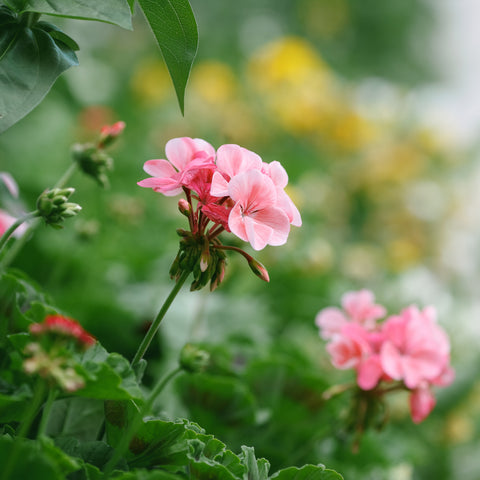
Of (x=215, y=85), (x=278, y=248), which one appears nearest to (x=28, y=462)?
(x=278, y=248)

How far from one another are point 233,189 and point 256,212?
0.03 meters

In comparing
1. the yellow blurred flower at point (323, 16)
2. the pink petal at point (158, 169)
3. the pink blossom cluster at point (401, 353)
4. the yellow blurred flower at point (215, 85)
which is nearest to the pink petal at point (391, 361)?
the pink blossom cluster at point (401, 353)

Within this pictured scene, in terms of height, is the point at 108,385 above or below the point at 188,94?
above

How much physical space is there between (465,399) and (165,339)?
50cm

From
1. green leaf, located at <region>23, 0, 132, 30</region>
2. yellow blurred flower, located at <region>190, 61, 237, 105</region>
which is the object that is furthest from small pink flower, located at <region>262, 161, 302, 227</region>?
yellow blurred flower, located at <region>190, 61, 237, 105</region>

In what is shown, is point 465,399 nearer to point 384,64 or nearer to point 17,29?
point 17,29

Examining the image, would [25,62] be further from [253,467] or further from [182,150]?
[253,467]

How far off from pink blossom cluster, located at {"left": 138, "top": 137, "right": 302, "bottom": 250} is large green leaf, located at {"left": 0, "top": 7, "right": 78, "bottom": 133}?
8cm

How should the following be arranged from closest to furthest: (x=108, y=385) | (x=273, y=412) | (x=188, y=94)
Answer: (x=108, y=385)
(x=273, y=412)
(x=188, y=94)

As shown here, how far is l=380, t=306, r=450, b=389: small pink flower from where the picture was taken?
18.6 inches

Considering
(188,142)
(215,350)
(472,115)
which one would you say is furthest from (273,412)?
(472,115)

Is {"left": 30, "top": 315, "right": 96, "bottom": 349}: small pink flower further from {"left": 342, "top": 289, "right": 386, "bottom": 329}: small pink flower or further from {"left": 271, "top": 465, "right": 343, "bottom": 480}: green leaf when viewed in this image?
{"left": 342, "top": 289, "right": 386, "bottom": 329}: small pink flower

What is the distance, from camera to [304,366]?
68 centimetres

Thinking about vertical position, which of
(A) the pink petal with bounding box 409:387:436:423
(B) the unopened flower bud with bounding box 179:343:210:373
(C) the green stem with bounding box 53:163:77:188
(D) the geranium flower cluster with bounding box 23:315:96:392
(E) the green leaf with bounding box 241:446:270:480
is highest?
(D) the geranium flower cluster with bounding box 23:315:96:392
